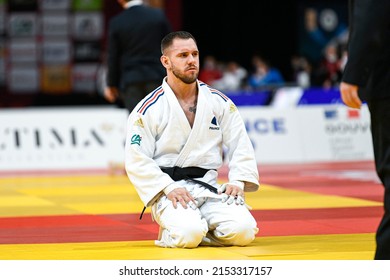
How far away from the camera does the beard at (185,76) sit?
633cm

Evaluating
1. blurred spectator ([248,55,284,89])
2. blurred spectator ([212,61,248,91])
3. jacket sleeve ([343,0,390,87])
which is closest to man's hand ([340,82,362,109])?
jacket sleeve ([343,0,390,87])

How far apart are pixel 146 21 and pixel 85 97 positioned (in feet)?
49.0

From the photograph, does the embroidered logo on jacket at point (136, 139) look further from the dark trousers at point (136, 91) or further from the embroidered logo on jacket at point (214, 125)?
the dark trousers at point (136, 91)

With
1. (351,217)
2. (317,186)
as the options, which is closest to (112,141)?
(317,186)

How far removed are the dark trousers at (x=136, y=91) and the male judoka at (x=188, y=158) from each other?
16.7 feet

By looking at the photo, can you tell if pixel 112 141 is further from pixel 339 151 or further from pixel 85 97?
pixel 85 97

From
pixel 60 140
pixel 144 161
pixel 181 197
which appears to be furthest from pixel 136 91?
pixel 181 197

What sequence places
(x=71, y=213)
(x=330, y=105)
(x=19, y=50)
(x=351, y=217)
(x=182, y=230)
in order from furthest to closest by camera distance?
(x=19, y=50), (x=330, y=105), (x=71, y=213), (x=351, y=217), (x=182, y=230)

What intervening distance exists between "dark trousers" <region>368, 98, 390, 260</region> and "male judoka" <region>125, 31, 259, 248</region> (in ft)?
5.17

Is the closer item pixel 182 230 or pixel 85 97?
pixel 182 230

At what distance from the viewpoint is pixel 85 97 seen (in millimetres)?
26359

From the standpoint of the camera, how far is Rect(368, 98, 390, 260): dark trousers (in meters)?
4.72

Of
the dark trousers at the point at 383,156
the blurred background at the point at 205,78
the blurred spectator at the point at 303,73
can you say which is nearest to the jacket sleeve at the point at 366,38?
the dark trousers at the point at 383,156

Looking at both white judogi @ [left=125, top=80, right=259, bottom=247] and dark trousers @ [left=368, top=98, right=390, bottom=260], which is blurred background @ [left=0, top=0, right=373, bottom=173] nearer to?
white judogi @ [left=125, top=80, right=259, bottom=247]
